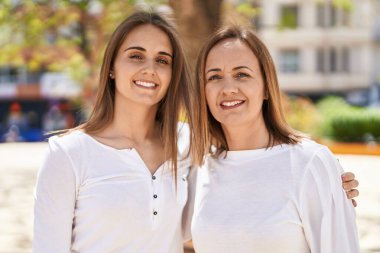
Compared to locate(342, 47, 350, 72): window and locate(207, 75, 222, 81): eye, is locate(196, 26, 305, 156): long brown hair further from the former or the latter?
locate(342, 47, 350, 72): window

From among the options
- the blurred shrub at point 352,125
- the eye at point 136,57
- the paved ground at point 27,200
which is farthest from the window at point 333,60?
the eye at point 136,57

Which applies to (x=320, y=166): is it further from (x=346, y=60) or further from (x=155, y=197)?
(x=346, y=60)

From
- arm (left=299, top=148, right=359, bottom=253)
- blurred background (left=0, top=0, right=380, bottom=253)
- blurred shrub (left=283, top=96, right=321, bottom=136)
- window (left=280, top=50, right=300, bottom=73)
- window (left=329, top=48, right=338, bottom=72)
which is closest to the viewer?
arm (left=299, top=148, right=359, bottom=253)

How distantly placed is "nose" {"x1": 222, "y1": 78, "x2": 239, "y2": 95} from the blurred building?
31247 millimetres

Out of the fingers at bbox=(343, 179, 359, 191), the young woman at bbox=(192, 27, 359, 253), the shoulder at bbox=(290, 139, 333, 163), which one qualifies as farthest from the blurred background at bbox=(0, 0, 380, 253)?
the fingers at bbox=(343, 179, 359, 191)

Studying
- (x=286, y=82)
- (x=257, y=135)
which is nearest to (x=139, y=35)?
(x=257, y=135)

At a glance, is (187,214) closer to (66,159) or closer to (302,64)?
(66,159)

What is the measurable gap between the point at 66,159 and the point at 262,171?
896 millimetres

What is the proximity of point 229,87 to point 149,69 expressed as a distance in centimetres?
41

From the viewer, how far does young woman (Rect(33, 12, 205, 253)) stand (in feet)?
8.93

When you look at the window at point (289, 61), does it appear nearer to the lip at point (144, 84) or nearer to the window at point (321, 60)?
the window at point (321, 60)

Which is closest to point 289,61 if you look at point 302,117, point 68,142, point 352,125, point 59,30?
point 352,125

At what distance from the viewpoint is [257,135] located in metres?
2.92

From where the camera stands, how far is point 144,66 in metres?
2.96
